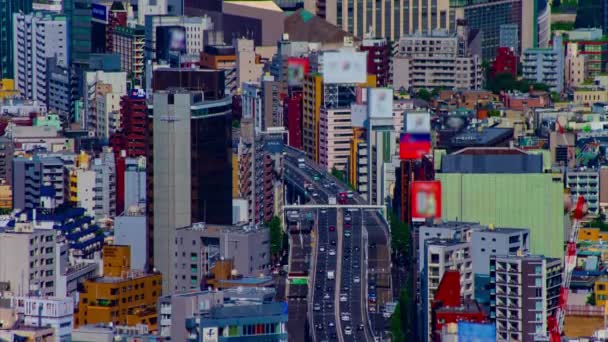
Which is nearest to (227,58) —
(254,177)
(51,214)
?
(254,177)

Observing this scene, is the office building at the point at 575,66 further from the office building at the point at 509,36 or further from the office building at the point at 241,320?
the office building at the point at 241,320

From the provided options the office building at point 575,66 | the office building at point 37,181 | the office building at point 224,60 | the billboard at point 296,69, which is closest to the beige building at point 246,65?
the office building at point 224,60

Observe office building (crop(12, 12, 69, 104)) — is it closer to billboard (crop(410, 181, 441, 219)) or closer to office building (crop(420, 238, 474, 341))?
billboard (crop(410, 181, 441, 219))

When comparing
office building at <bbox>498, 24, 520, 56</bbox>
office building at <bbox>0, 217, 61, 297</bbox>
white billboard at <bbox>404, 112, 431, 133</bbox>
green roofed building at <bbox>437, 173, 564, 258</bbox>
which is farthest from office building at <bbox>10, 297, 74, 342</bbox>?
office building at <bbox>498, 24, 520, 56</bbox>

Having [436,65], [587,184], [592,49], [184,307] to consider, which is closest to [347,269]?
[587,184]

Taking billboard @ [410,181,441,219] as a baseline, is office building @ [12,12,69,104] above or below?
above

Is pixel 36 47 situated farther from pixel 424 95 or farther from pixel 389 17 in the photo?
pixel 389 17
